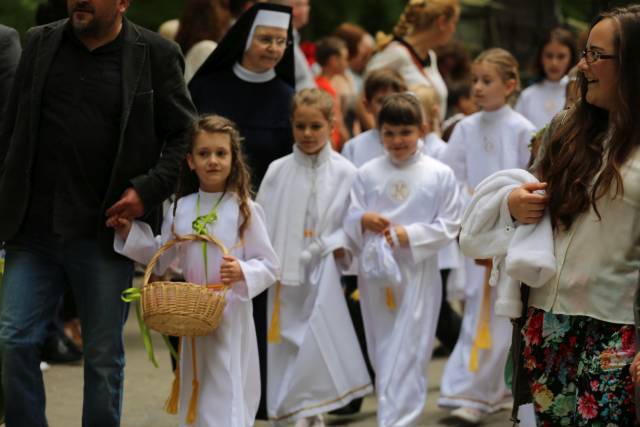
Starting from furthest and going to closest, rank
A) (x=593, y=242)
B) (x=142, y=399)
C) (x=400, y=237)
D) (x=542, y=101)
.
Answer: (x=542, y=101), (x=142, y=399), (x=400, y=237), (x=593, y=242)

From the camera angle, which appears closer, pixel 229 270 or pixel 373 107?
pixel 229 270

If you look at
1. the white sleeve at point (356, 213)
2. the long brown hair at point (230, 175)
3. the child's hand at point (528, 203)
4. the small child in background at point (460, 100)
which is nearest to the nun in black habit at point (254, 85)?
the white sleeve at point (356, 213)

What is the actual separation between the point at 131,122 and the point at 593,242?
2.40 m

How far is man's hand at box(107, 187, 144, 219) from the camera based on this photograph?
6105mm

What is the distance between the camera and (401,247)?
7648 millimetres

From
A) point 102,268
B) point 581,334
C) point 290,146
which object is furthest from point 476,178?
point 581,334

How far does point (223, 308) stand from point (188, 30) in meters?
3.97

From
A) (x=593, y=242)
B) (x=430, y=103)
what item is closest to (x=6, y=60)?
(x=593, y=242)

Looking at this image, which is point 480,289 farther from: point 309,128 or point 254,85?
point 254,85

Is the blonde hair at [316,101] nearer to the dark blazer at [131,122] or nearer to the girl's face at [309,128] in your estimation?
the girl's face at [309,128]

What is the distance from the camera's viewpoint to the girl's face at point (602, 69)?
4.72 metres

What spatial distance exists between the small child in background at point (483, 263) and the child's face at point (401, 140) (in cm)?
78

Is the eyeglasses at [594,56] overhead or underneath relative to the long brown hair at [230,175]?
overhead

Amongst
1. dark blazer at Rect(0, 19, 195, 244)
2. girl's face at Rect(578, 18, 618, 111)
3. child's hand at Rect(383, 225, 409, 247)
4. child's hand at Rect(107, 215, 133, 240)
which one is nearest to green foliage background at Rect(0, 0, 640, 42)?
child's hand at Rect(383, 225, 409, 247)
